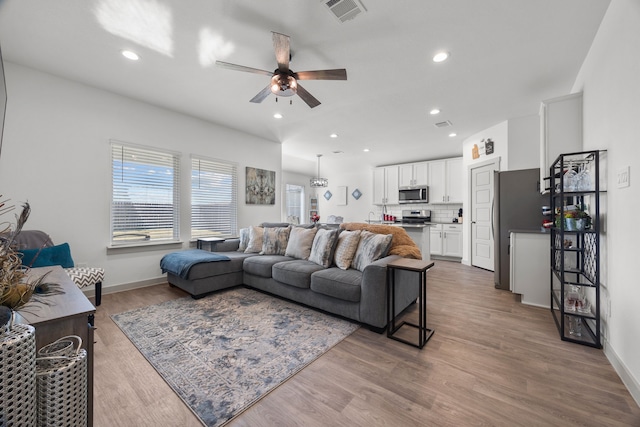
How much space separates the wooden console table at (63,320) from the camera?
1003 millimetres

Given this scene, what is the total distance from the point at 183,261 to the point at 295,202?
205 inches

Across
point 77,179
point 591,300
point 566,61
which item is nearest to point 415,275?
point 591,300

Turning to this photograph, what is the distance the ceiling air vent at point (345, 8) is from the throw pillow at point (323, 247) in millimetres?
2182

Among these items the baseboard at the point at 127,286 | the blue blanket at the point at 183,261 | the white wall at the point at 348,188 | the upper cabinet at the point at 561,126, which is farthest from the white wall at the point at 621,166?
the white wall at the point at 348,188

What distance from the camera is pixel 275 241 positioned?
3977 millimetres

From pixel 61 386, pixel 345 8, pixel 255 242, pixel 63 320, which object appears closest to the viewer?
pixel 61 386

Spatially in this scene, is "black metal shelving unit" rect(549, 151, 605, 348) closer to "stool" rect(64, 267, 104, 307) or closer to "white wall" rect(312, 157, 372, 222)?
"stool" rect(64, 267, 104, 307)

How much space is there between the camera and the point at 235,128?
4934 millimetres

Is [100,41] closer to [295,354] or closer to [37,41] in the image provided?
[37,41]

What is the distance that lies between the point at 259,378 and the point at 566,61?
4304 mm

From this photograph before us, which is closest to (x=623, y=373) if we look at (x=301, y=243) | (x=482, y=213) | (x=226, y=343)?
(x=226, y=343)

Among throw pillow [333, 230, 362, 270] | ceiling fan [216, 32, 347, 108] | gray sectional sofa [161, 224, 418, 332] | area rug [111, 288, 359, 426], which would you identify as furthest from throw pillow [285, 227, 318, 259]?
ceiling fan [216, 32, 347, 108]

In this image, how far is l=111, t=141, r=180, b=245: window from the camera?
11.8 feet

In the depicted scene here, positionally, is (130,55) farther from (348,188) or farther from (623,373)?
(348,188)
